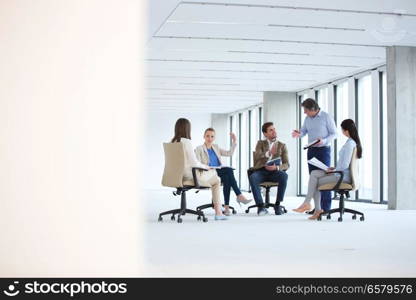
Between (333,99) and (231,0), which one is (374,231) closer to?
(231,0)

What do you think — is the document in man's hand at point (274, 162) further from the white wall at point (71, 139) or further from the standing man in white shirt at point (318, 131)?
the white wall at point (71, 139)

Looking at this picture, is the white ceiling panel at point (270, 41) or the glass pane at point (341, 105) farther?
the glass pane at point (341, 105)

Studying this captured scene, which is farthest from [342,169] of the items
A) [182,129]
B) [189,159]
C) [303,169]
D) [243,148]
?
[243,148]

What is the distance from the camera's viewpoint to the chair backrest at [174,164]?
23.7 ft

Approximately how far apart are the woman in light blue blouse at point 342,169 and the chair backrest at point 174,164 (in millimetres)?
1682

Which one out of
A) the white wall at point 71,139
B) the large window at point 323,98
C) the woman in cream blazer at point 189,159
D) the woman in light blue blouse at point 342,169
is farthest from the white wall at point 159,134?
the white wall at point 71,139

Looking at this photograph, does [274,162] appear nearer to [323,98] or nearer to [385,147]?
[385,147]

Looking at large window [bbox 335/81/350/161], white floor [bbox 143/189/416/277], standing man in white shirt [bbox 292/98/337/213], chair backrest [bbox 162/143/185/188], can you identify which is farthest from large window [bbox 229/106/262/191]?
white floor [bbox 143/189/416/277]

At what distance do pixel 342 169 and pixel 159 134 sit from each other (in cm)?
1548

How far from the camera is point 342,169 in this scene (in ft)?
25.1

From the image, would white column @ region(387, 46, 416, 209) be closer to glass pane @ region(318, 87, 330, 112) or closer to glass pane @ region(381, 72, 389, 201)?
glass pane @ region(381, 72, 389, 201)

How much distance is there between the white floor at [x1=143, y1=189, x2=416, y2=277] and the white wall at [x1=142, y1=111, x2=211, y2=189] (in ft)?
49.6

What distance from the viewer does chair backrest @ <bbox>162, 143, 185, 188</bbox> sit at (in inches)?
285

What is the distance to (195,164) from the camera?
729cm
